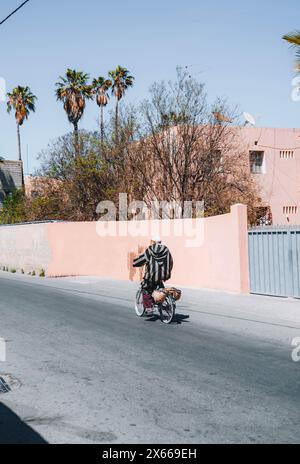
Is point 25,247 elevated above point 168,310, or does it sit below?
above

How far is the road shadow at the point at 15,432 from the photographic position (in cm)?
520

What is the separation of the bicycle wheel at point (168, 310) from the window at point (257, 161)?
21.9 metres

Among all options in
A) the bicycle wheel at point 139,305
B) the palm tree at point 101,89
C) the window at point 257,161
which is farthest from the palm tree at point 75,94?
the bicycle wheel at point 139,305

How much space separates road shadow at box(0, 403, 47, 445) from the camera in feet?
17.1

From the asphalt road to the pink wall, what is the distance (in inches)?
187

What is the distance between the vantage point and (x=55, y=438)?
5215mm

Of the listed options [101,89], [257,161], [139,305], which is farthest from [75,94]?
[139,305]

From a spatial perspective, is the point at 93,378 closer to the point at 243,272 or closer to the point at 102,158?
the point at 243,272

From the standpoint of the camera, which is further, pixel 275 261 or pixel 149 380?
pixel 275 261

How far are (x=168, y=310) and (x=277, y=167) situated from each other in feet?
76.3

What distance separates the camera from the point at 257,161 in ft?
109

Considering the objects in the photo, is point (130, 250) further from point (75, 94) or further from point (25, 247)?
point (75, 94)

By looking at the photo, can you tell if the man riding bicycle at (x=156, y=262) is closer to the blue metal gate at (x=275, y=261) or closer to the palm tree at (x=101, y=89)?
the blue metal gate at (x=275, y=261)

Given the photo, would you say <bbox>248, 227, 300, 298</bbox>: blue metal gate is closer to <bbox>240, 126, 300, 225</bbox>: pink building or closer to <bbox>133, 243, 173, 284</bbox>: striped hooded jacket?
<bbox>133, 243, 173, 284</bbox>: striped hooded jacket
